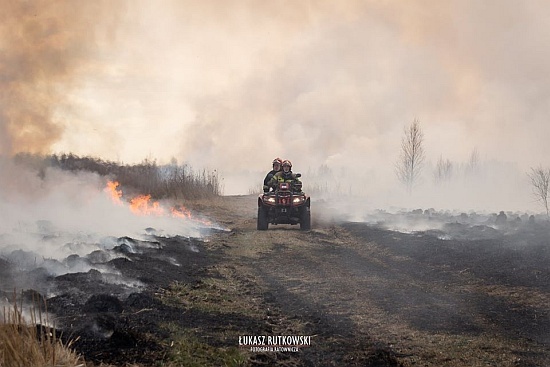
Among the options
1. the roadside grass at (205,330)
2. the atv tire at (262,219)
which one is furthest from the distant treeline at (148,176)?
the roadside grass at (205,330)

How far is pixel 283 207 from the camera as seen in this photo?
20.3 m

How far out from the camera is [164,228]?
1884 cm

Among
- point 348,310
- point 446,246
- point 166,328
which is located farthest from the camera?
point 446,246

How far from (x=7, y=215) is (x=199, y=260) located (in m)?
7.45

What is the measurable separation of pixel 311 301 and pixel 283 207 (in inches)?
452

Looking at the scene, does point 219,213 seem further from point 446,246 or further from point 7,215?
point 446,246

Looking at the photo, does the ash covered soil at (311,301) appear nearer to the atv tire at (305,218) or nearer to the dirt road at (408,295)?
the dirt road at (408,295)

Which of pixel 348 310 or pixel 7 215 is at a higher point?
pixel 7 215

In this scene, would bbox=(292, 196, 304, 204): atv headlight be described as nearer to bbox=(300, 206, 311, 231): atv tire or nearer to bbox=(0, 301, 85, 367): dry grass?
bbox=(300, 206, 311, 231): atv tire

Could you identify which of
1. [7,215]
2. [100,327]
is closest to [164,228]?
[7,215]

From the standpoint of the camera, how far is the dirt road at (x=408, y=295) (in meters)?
6.20

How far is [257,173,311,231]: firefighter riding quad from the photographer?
66.3ft

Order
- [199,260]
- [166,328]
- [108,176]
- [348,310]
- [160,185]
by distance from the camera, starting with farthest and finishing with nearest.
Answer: [160,185] < [108,176] < [199,260] < [348,310] < [166,328]

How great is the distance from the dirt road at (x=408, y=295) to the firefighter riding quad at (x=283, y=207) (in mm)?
2967
